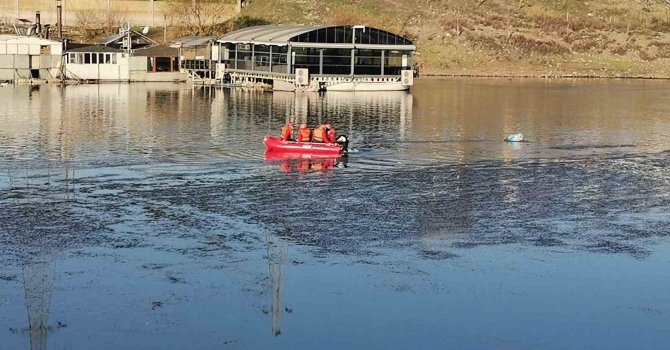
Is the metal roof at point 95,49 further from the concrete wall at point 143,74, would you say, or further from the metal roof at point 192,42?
the metal roof at point 192,42

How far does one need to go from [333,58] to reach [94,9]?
49.1 metres

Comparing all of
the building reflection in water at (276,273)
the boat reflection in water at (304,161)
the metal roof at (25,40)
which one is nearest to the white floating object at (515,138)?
the boat reflection in water at (304,161)

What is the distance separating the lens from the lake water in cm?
2394

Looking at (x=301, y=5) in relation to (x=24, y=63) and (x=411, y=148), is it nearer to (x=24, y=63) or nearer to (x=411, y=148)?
(x=24, y=63)

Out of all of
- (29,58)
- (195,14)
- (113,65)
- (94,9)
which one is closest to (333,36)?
(113,65)

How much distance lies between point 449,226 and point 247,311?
435 inches

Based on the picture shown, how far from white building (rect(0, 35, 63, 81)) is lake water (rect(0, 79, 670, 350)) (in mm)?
44240

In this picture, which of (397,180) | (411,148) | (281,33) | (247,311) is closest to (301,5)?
(281,33)

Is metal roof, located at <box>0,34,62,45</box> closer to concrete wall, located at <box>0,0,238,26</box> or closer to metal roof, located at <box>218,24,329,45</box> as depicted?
metal roof, located at <box>218,24,329,45</box>

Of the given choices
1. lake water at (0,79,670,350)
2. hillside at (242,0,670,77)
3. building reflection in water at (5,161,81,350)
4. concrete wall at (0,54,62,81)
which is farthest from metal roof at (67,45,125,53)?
building reflection in water at (5,161,81,350)

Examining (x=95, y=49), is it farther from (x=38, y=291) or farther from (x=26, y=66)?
(x=38, y=291)

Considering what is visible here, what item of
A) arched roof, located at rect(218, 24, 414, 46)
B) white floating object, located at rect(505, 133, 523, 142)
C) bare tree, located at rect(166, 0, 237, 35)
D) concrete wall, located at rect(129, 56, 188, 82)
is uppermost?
bare tree, located at rect(166, 0, 237, 35)

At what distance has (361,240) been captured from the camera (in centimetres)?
3200

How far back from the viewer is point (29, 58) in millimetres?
104000
